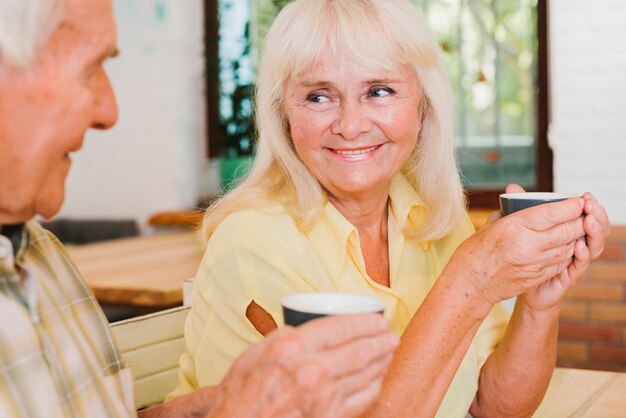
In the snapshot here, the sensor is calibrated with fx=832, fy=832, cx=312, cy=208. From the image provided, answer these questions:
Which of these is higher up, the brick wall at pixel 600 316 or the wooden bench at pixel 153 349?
the wooden bench at pixel 153 349

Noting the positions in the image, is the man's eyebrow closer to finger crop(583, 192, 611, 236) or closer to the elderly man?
the elderly man

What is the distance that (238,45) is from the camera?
A: 4848 mm

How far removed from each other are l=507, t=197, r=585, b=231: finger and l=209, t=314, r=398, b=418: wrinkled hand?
47 cm

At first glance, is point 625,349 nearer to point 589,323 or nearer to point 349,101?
point 589,323

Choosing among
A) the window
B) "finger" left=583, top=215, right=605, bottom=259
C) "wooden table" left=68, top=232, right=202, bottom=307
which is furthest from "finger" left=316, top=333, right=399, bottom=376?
the window

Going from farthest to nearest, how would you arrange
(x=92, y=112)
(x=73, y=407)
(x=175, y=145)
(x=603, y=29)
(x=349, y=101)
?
(x=175, y=145) → (x=603, y=29) → (x=349, y=101) → (x=73, y=407) → (x=92, y=112)

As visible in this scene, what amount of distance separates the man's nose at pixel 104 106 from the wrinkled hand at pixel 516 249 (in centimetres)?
56

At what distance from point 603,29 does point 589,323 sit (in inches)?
46.0

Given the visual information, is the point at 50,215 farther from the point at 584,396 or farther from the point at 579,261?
the point at 584,396

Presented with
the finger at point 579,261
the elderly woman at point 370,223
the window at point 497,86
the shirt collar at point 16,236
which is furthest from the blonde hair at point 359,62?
the window at point 497,86

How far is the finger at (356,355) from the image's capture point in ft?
2.45

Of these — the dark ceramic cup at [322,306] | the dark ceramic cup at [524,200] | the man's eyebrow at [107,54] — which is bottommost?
the dark ceramic cup at [524,200]

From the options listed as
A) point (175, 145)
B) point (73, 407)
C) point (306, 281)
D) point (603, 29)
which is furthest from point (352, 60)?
point (175, 145)

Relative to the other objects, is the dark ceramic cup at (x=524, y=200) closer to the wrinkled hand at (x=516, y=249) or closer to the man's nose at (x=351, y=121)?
the wrinkled hand at (x=516, y=249)
